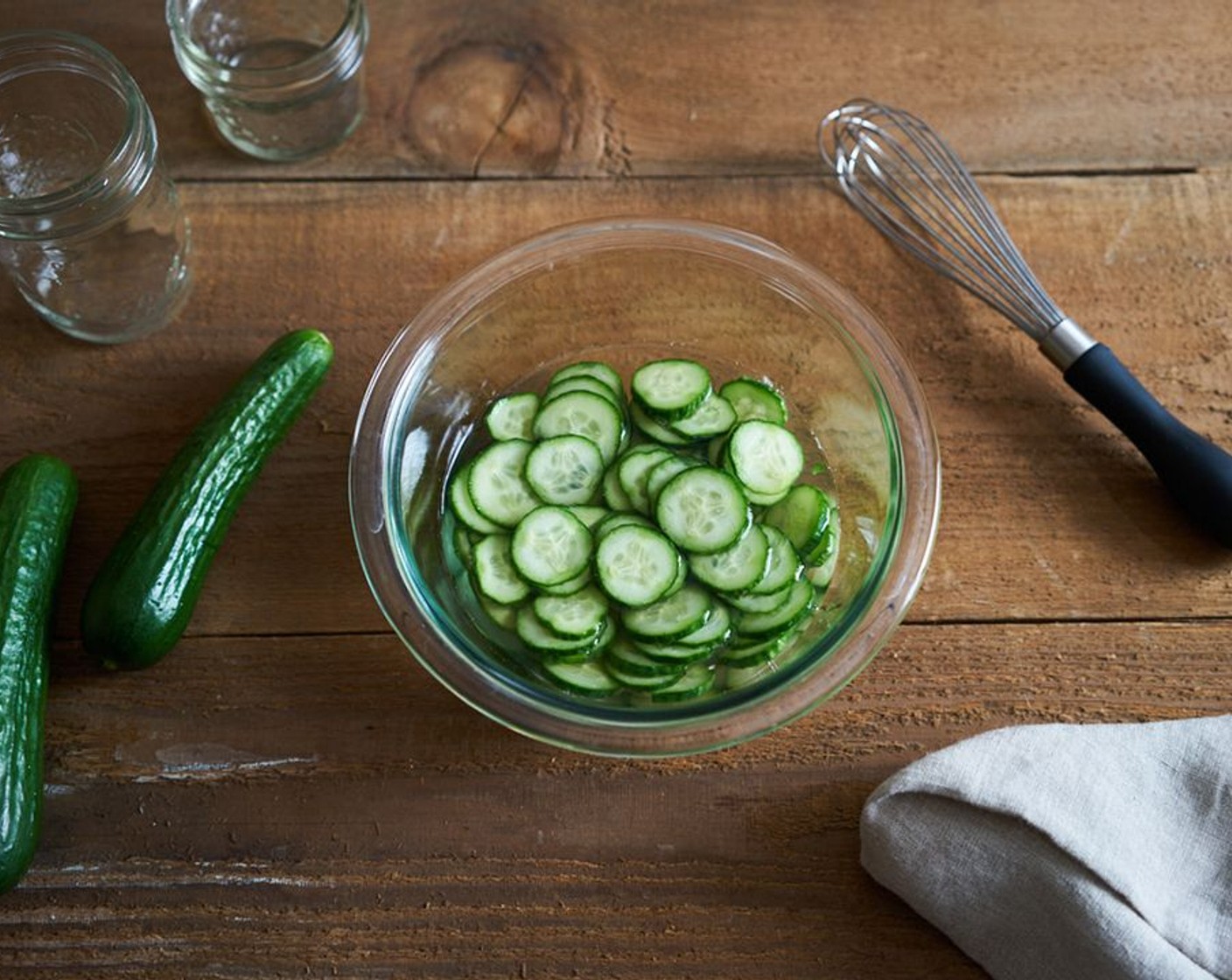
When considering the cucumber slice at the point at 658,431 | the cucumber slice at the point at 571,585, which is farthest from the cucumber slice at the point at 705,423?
the cucumber slice at the point at 571,585

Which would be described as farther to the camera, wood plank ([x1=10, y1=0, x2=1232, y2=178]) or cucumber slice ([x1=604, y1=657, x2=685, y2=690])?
wood plank ([x1=10, y1=0, x2=1232, y2=178])

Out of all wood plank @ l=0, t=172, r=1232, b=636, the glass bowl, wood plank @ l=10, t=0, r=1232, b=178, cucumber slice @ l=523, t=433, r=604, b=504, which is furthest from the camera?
wood plank @ l=10, t=0, r=1232, b=178

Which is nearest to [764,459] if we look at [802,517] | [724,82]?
[802,517]

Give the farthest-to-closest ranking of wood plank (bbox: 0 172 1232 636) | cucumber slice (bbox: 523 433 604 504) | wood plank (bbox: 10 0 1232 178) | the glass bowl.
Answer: wood plank (bbox: 10 0 1232 178)
wood plank (bbox: 0 172 1232 636)
cucumber slice (bbox: 523 433 604 504)
the glass bowl

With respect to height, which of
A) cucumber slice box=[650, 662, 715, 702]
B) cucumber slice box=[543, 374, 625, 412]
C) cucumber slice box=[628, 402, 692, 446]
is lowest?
cucumber slice box=[650, 662, 715, 702]

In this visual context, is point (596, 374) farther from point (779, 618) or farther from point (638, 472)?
point (779, 618)

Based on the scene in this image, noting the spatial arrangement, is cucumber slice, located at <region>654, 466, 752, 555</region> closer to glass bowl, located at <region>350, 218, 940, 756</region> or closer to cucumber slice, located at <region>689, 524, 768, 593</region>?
cucumber slice, located at <region>689, 524, 768, 593</region>

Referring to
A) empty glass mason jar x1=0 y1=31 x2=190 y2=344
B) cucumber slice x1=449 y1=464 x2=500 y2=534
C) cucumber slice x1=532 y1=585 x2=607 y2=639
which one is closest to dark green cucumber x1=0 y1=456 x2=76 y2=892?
empty glass mason jar x1=0 y1=31 x2=190 y2=344
